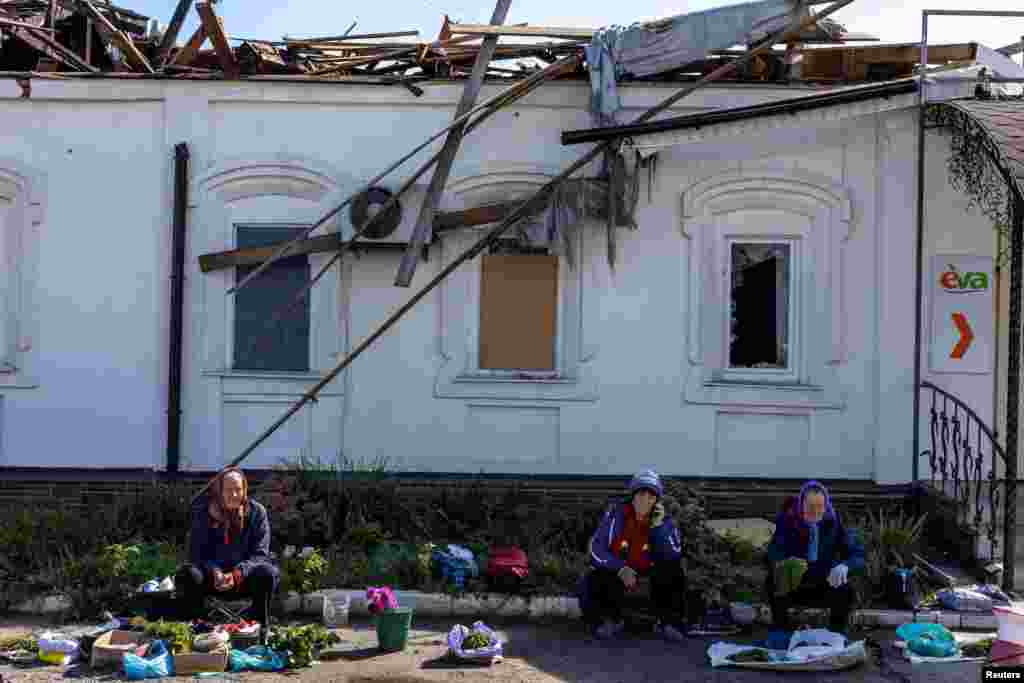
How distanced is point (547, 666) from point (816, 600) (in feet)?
Result: 6.23

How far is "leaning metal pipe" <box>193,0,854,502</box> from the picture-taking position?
10.9 m

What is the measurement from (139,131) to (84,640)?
16.8 ft

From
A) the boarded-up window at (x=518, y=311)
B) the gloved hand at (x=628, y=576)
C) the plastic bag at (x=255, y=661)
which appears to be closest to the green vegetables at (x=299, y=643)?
the plastic bag at (x=255, y=661)

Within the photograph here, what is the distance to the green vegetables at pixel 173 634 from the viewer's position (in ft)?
28.7

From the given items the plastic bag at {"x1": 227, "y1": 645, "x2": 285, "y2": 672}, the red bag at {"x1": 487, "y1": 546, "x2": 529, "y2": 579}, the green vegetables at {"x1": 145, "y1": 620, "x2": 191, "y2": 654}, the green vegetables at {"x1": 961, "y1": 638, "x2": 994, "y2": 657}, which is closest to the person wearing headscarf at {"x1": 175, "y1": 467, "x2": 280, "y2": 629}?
the green vegetables at {"x1": 145, "y1": 620, "x2": 191, "y2": 654}

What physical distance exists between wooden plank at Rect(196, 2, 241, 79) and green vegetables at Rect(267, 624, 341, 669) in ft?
17.6

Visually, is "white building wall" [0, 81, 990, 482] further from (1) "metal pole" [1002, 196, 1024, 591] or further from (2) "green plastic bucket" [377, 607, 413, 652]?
(2) "green plastic bucket" [377, 607, 413, 652]

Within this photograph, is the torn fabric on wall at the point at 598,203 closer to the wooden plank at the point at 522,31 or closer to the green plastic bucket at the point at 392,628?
the wooden plank at the point at 522,31

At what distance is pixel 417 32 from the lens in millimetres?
13062

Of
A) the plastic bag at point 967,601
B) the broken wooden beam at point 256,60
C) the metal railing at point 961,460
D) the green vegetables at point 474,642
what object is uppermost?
the broken wooden beam at point 256,60

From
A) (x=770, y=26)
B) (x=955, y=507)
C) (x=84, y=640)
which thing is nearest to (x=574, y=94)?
(x=770, y=26)

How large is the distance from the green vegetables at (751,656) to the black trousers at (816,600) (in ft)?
2.02

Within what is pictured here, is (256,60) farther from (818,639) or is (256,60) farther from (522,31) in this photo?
(818,639)

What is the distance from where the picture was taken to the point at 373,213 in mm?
12000
